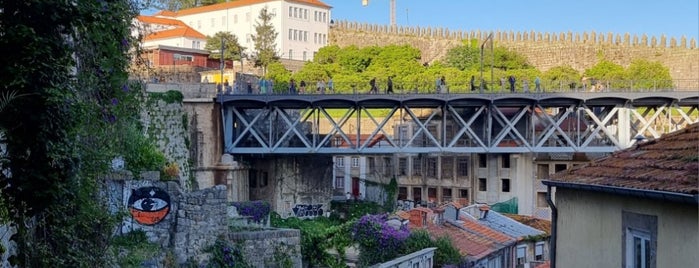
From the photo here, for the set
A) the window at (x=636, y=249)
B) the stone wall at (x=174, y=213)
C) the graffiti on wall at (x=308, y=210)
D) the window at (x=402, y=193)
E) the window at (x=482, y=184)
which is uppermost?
the window at (x=636, y=249)

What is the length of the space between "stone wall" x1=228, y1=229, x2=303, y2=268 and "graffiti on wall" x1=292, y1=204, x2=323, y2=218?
2071 centimetres

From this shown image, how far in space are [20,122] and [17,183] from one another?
0.59 meters

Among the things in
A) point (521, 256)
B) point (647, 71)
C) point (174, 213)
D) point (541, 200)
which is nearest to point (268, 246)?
point (174, 213)

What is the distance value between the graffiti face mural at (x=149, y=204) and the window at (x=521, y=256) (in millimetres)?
14411

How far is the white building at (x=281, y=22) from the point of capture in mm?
83312

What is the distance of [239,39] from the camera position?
8694 cm

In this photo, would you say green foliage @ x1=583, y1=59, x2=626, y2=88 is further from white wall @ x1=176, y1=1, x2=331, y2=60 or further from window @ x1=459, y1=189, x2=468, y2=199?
white wall @ x1=176, y1=1, x2=331, y2=60

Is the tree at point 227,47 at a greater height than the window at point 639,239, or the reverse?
the tree at point 227,47

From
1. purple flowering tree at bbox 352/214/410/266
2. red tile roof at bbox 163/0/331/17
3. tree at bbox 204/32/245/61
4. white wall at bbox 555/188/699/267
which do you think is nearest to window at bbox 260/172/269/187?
purple flowering tree at bbox 352/214/410/266

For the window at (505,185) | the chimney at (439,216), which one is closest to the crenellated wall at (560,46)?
the window at (505,185)

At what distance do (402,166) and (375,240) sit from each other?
109 feet

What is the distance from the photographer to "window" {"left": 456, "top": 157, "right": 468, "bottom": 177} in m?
53.3

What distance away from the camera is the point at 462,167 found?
53.4 metres

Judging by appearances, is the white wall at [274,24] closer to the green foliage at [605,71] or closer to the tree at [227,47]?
the tree at [227,47]
